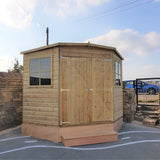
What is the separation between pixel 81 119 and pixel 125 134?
1975mm

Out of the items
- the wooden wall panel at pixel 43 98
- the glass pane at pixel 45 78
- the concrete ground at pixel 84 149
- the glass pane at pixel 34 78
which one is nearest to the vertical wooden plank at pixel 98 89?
the concrete ground at pixel 84 149

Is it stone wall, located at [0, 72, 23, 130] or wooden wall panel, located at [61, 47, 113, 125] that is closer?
wooden wall panel, located at [61, 47, 113, 125]

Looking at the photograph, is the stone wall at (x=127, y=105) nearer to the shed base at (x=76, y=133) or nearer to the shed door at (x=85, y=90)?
the shed base at (x=76, y=133)

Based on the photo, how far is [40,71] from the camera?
18.0ft

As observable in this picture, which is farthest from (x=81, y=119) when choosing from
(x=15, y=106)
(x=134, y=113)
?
(x=134, y=113)

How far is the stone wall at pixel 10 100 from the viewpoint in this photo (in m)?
6.64

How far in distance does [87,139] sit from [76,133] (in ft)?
1.65

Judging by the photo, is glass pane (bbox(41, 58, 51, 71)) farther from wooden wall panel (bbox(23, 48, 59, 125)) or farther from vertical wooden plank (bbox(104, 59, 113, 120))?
vertical wooden plank (bbox(104, 59, 113, 120))

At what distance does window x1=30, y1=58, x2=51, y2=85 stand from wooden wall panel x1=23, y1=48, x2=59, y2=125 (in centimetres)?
18

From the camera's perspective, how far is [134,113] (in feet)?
28.0

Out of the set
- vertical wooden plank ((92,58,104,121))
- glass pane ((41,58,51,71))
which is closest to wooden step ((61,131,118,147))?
vertical wooden plank ((92,58,104,121))

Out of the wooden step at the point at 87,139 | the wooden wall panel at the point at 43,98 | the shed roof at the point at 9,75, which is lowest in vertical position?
the wooden step at the point at 87,139

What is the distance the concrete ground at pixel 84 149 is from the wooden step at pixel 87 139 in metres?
0.19

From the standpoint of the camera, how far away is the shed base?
4.67 m
